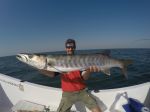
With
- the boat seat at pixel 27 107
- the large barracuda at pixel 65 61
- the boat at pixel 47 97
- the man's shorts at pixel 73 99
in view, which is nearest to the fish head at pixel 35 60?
the large barracuda at pixel 65 61

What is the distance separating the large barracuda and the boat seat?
1.94 metres

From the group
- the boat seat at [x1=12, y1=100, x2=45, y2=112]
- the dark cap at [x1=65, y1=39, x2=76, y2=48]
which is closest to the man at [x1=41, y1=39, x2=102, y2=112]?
the dark cap at [x1=65, y1=39, x2=76, y2=48]

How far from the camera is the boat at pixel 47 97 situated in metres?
4.88

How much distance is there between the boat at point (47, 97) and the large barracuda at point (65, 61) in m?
1.24

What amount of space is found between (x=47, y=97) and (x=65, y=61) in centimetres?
203

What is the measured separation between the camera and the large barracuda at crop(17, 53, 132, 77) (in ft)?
12.2

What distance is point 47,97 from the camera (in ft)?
17.8

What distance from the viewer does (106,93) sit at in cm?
506

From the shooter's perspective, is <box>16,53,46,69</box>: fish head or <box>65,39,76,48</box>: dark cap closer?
<box>16,53,46,69</box>: fish head

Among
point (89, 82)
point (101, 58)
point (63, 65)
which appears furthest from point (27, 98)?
point (89, 82)

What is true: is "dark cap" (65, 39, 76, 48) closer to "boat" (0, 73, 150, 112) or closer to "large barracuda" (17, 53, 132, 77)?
"large barracuda" (17, 53, 132, 77)

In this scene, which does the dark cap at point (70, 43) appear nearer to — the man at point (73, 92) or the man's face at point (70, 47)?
the man's face at point (70, 47)

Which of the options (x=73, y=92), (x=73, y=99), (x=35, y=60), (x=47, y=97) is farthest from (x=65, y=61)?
(x=47, y=97)

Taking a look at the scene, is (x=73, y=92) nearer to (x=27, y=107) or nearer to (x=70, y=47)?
(x=70, y=47)
